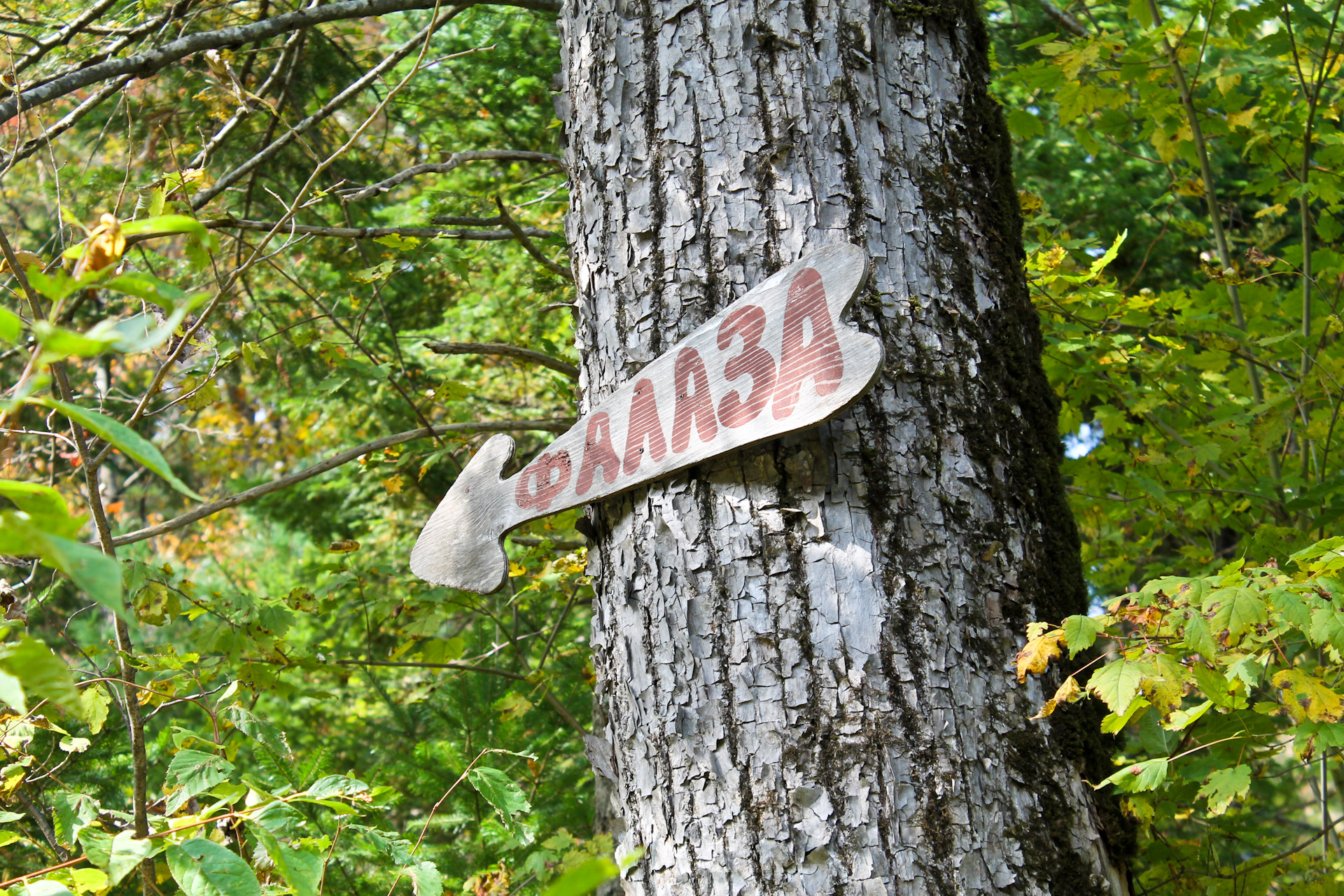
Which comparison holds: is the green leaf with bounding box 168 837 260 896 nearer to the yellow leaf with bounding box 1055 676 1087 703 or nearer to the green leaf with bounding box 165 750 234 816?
the green leaf with bounding box 165 750 234 816

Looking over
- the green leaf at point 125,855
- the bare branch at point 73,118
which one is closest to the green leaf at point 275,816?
the green leaf at point 125,855

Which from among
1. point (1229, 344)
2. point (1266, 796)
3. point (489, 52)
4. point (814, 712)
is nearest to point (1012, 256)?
point (814, 712)

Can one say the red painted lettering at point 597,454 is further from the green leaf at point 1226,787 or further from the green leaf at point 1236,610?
the green leaf at point 1226,787

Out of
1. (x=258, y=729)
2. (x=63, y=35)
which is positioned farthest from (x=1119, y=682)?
(x=63, y=35)

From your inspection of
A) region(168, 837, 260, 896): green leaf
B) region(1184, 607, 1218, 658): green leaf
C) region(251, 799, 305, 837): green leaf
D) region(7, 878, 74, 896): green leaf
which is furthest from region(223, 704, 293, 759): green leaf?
region(1184, 607, 1218, 658): green leaf

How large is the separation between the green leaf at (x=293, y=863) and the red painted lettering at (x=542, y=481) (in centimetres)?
60

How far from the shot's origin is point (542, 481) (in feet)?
4.96

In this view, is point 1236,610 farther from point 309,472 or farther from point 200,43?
point 200,43

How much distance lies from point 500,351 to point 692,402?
3.31ft

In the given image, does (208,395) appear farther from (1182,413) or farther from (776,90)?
Result: (1182,413)

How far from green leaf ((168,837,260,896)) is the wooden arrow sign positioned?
23.3 inches

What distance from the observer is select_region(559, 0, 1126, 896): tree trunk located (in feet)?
3.79

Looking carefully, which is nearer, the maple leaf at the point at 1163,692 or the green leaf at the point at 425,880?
the maple leaf at the point at 1163,692

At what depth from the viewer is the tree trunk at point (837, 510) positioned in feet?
3.79
